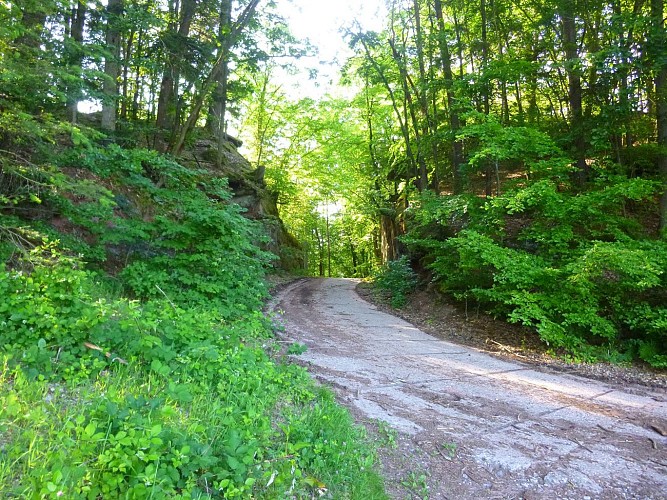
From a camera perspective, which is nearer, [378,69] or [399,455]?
[399,455]

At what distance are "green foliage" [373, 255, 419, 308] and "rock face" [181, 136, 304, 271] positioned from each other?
556 centimetres

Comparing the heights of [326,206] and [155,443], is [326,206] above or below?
above

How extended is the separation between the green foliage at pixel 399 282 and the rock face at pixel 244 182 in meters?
5.56

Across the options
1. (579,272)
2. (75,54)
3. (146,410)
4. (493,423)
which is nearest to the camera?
(146,410)

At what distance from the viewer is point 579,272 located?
7598 mm

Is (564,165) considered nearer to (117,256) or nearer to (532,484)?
(532,484)

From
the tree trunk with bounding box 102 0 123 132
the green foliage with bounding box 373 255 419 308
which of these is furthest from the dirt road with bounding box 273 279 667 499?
the tree trunk with bounding box 102 0 123 132

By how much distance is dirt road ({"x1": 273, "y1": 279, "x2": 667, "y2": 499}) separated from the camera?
10.8 feet

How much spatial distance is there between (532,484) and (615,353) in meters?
5.70

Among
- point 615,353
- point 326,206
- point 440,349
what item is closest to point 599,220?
point 615,353

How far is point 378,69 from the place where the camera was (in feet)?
55.1

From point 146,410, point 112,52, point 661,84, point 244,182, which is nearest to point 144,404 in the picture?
point 146,410

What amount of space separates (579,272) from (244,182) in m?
15.8

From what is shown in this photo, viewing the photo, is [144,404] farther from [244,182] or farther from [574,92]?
[244,182]
